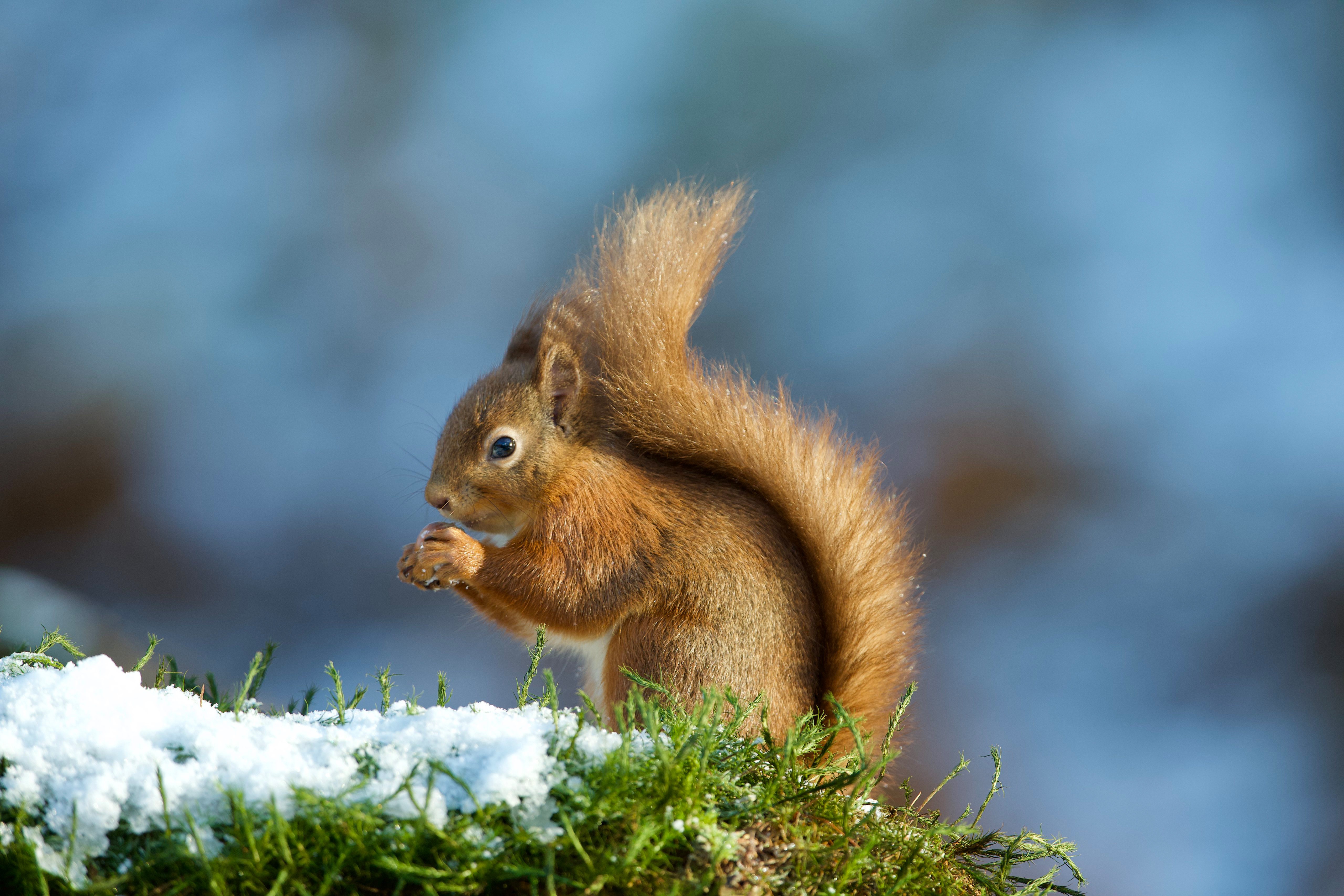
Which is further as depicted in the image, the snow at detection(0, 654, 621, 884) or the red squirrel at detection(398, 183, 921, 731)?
the red squirrel at detection(398, 183, 921, 731)

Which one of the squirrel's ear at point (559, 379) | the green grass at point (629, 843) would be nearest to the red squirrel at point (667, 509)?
the squirrel's ear at point (559, 379)

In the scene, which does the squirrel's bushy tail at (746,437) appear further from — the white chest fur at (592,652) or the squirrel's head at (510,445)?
the white chest fur at (592,652)

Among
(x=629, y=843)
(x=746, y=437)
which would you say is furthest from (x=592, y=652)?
(x=629, y=843)

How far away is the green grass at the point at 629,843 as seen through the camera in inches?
19.1

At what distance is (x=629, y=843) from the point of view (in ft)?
1.69

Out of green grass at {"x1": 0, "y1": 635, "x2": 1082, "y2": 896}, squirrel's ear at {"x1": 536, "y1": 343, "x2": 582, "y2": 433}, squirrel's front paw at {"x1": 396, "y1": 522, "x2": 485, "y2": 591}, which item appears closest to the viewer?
green grass at {"x1": 0, "y1": 635, "x2": 1082, "y2": 896}

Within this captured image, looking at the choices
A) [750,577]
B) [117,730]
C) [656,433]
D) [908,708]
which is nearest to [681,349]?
[656,433]

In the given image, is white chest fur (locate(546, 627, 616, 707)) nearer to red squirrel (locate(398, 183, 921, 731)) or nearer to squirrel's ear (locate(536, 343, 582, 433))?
red squirrel (locate(398, 183, 921, 731))

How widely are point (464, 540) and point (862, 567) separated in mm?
468

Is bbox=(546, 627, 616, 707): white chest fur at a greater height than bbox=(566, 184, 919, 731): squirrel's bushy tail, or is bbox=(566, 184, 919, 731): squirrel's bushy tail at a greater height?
bbox=(566, 184, 919, 731): squirrel's bushy tail

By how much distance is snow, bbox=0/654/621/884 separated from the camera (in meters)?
0.51

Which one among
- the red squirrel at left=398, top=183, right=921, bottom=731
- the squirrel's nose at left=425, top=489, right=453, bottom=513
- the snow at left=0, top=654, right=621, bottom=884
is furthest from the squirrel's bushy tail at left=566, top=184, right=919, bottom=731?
the snow at left=0, top=654, right=621, bottom=884

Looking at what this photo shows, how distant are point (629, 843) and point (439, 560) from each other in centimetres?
51

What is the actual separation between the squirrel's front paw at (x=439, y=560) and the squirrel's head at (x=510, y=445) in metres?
0.09
